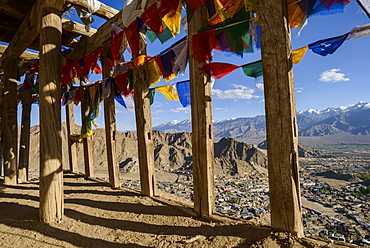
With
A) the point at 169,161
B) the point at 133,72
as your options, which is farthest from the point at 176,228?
the point at 169,161

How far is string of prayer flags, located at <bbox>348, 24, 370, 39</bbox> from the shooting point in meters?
2.18

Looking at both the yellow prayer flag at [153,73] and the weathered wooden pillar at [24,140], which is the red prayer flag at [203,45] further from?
the weathered wooden pillar at [24,140]

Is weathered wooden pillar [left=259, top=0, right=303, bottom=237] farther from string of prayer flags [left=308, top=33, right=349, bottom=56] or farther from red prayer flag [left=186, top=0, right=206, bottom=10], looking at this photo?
red prayer flag [left=186, top=0, right=206, bottom=10]

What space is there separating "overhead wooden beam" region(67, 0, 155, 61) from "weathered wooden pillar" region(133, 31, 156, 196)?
680 millimetres

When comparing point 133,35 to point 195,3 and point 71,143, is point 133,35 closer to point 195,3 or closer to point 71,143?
point 195,3

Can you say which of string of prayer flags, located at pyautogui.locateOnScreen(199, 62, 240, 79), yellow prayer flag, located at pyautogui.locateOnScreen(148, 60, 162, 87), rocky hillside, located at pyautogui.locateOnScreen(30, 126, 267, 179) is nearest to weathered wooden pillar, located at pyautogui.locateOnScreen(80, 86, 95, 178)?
yellow prayer flag, located at pyautogui.locateOnScreen(148, 60, 162, 87)

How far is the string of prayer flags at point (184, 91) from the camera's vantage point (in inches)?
178

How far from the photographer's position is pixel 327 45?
2617 millimetres

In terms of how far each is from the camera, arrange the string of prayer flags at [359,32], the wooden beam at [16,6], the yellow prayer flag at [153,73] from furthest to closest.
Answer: the yellow prayer flag at [153,73], the wooden beam at [16,6], the string of prayer flags at [359,32]

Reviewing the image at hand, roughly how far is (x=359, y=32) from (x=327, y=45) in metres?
0.35

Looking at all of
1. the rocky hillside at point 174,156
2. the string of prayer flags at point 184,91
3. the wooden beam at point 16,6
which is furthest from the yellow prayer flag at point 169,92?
the rocky hillside at point 174,156

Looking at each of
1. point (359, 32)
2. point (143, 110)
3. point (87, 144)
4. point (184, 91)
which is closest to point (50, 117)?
point (143, 110)

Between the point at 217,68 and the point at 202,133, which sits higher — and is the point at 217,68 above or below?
above

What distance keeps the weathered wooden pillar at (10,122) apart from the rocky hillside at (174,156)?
42.4 ft
